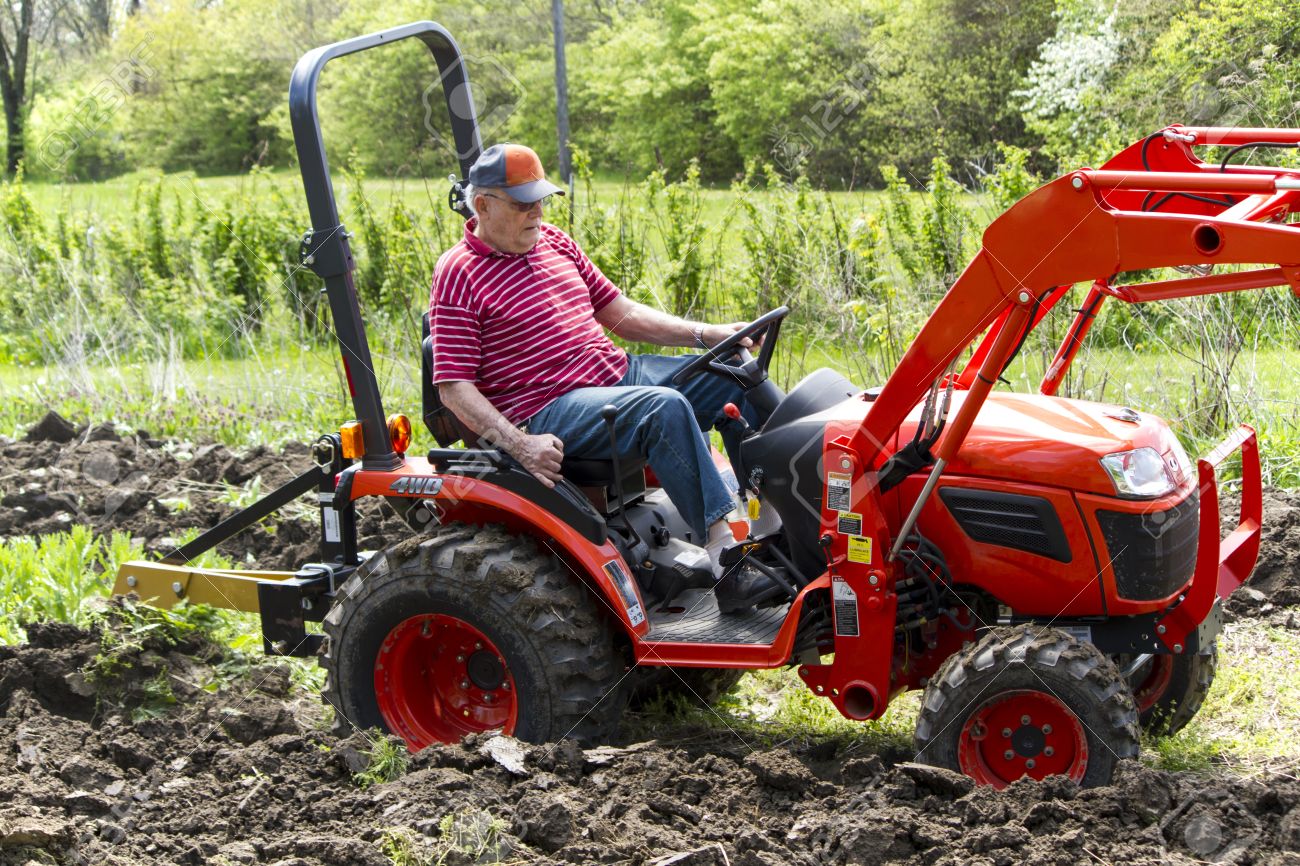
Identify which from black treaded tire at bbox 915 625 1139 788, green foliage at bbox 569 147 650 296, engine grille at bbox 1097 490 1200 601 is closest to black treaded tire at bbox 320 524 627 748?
black treaded tire at bbox 915 625 1139 788

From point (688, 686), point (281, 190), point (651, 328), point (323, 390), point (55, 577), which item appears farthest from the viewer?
point (281, 190)

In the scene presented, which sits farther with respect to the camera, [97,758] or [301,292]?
[301,292]

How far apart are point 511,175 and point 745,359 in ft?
3.05

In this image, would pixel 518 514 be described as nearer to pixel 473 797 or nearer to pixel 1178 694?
pixel 473 797

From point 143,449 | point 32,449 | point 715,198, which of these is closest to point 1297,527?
point 143,449

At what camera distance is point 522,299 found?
443 cm

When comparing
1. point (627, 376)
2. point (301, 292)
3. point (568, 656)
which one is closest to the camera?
point (568, 656)

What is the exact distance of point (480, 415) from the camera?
4.24m

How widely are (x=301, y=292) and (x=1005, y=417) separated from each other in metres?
8.64

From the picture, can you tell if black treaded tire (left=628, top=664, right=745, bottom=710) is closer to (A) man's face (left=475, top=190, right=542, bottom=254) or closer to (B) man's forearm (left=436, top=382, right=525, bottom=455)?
(B) man's forearm (left=436, top=382, right=525, bottom=455)

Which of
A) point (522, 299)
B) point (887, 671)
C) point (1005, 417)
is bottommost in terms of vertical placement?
point (887, 671)

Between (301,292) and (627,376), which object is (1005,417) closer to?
(627,376)

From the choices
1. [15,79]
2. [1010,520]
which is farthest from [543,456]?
[15,79]

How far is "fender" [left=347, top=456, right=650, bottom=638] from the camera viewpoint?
4047 mm
